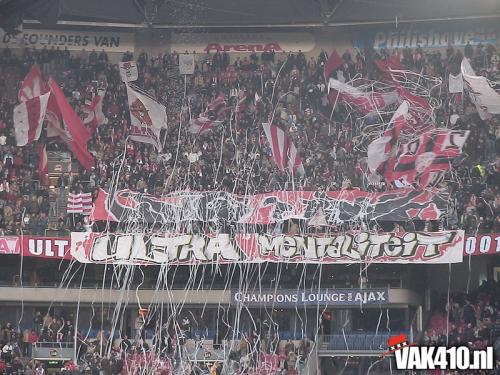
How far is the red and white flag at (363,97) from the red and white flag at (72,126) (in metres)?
7.30

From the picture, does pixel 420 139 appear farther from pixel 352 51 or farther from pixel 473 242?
pixel 352 51

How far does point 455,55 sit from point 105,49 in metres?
11.7

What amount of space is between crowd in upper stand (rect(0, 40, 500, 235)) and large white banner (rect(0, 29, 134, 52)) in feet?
1.43

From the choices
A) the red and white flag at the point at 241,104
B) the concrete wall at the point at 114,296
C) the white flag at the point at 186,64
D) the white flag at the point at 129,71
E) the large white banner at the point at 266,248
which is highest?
the white flag at the point at 186,64

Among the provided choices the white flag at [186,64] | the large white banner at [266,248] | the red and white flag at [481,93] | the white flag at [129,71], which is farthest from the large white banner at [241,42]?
the large white banner at [266,248]

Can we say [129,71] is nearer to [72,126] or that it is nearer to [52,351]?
[72,126]

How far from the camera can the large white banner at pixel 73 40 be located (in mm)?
39125

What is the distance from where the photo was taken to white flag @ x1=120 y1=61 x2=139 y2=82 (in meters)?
36.7

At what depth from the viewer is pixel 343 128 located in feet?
111

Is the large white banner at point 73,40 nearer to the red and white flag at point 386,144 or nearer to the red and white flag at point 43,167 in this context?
the red and white flag at point 43,167

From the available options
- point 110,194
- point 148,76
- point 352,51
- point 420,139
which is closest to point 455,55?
point 352,51

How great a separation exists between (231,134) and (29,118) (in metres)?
5.79

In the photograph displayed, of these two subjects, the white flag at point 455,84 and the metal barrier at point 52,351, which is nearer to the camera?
the metal barrier at point 52,351

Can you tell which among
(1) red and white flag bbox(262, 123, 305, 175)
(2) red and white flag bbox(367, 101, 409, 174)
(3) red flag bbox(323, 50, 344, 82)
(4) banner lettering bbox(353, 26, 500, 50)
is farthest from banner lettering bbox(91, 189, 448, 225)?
(4) banner lettering bbox(353, 26, 500, 50)
